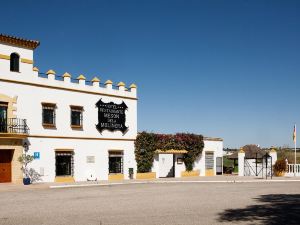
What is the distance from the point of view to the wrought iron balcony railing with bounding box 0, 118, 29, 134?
28.8 meters

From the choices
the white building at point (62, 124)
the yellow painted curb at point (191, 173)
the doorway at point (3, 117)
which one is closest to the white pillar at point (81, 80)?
the white building at point (62, 124)

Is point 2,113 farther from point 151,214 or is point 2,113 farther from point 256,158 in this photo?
point 256,158

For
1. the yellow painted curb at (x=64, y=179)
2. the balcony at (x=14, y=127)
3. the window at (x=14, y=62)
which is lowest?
the yellow painted curb at (x=64, y=179)

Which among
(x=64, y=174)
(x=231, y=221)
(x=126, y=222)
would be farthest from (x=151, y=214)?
(x=64, y=174)

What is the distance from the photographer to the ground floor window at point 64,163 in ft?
106

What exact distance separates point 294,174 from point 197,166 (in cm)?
937

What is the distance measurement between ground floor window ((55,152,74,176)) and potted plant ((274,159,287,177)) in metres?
18.5

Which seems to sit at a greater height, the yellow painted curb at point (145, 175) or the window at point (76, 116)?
the window at point (76, 116)

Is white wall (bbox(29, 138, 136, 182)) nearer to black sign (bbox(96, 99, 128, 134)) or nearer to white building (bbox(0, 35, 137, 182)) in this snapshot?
white building (bbox(0, 35, 137, 182))

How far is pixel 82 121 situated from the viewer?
34.2m

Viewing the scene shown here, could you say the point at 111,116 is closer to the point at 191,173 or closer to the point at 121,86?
the point at 121,86

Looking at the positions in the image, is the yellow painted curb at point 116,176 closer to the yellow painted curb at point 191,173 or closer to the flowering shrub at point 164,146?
the flowering shrub at point 164,146

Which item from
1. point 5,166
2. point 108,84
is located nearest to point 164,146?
point 108,84

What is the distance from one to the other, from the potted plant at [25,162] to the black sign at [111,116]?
730cm
